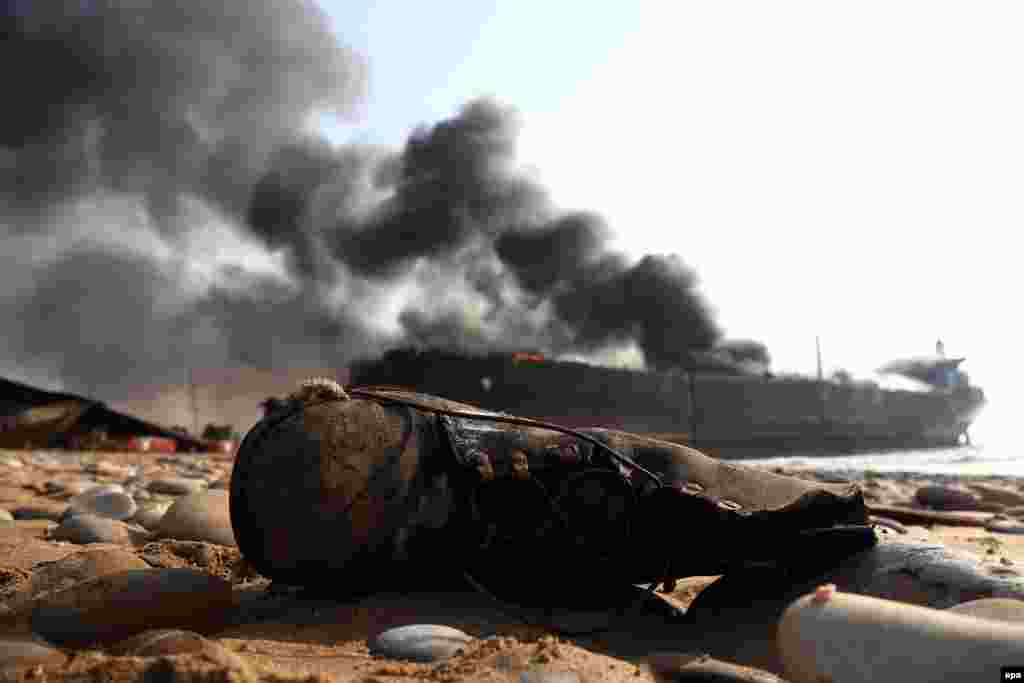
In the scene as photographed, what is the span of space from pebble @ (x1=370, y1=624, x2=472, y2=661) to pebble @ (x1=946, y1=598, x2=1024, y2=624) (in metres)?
0.93

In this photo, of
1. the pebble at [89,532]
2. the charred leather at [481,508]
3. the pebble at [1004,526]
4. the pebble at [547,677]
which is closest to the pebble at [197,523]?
the pebble at [89,532]

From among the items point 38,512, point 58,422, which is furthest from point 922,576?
point 58,422

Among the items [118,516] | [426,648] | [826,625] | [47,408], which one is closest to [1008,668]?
[826,625]

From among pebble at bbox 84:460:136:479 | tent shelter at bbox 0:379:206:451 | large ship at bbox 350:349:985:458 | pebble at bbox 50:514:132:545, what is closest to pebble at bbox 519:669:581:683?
pebble at bbox 50:514:132:545

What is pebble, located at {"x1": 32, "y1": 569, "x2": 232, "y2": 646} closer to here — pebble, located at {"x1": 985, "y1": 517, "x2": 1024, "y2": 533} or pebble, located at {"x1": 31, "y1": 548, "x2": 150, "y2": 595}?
pebble, located at {"x1": 31, "y1": 548, "x2": 150, "y2": 595}

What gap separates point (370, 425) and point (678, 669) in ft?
2.88

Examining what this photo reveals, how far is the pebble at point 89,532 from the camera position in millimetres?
2797

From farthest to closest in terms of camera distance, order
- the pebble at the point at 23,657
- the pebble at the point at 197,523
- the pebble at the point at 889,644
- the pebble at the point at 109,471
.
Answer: the pebble at the point at 109,471
the pebble at the point at 197,523
the pebble at the point at 23,657
the pebble at the point at 889,644

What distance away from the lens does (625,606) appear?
74.7 inches

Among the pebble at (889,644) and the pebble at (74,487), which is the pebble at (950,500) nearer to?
the pebble at (889,644)

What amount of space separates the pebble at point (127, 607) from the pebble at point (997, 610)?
4.91 ft

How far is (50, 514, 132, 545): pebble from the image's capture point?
9.18ft

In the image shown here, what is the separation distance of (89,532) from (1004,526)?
4.23m

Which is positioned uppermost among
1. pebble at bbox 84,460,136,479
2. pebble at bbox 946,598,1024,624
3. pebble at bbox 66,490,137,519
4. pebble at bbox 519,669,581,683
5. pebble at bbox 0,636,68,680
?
pebble at bbox 84,460,136,479
